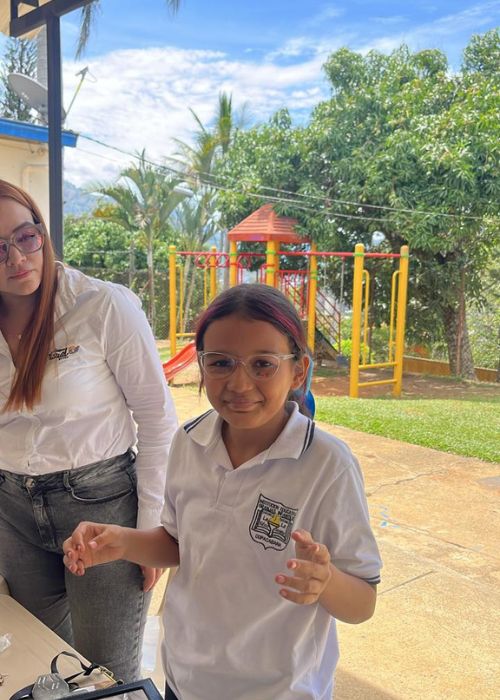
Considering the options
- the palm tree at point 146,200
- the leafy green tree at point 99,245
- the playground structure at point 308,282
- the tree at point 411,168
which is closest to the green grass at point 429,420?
the playground structure at point 308,282

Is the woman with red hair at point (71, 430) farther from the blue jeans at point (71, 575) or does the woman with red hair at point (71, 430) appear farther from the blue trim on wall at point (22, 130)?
the blue trim on wall at point (22, 130)

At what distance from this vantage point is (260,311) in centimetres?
92

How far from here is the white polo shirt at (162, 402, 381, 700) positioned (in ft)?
2.81

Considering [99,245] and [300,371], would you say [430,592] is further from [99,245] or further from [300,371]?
[99,245]

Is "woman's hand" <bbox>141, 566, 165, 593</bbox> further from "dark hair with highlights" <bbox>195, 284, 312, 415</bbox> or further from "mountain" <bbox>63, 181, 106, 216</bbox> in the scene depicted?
"mountain" <bbox>63, 181, 106, 216</bbox>

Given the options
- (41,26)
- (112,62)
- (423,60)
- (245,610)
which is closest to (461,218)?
(423,60)

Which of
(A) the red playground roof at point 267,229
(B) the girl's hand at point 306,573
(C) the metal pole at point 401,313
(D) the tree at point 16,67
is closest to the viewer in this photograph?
(B) the girl's hand at point 306,573

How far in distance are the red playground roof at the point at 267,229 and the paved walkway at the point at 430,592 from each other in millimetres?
5175

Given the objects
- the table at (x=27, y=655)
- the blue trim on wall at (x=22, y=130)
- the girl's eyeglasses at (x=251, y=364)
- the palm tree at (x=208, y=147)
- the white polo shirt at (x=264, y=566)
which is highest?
the palm tree at (x=208, y=147)

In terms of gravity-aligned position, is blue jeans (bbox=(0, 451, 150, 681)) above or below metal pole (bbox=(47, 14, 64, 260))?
below

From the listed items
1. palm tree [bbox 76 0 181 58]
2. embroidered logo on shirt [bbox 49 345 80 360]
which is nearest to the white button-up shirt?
embroidered logo on shirt [bbox 49 345 80 360]

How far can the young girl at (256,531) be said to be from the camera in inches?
33.7

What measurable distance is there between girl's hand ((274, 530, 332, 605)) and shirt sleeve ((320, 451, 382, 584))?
0.35ft

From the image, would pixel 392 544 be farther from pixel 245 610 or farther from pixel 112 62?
pixel 112 62
